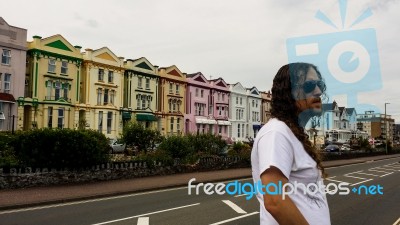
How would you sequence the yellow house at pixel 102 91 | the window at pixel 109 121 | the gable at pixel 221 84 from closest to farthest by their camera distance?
the yellow house at pixel 102 91 < the window at pixel 109 121 < the gable at pixel 221 84

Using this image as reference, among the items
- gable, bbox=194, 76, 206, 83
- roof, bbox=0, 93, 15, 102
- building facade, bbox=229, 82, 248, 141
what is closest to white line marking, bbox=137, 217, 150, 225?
roof, bbox=0, 93, 15, 102

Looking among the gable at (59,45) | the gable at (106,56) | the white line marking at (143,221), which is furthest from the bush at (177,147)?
the gable at (106,56)

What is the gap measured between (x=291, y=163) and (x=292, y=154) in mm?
48

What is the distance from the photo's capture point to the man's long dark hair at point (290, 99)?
206 centimetres

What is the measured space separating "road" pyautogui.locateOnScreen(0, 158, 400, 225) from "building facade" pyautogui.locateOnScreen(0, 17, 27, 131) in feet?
89.0

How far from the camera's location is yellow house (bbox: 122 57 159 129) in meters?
49.0

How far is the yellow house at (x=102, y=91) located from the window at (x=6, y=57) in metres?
8.60

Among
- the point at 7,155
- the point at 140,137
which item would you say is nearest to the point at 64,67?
the point at 140,137

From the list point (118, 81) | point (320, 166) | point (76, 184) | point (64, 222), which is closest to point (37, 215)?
point (64, 222)

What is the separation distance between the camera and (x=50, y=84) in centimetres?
4022

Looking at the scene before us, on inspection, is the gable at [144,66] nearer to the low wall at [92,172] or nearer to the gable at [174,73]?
the gable at [174,73]

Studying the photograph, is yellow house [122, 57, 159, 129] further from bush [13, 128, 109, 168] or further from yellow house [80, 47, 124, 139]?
bush [13, 128, 109, 168]

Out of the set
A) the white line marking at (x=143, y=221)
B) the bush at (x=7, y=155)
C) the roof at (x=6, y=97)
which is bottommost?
the white line marking at (x=143, y=221)

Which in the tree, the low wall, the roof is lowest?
the low wall
